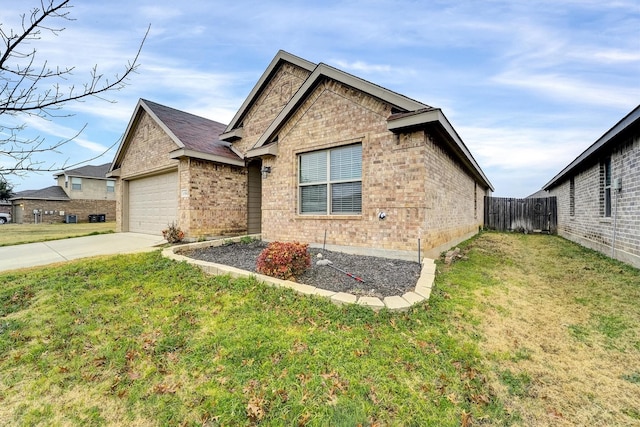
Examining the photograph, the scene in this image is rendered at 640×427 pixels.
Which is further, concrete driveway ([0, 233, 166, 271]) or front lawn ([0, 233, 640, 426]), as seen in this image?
concrete driveway ([0, 233, 166, 271])

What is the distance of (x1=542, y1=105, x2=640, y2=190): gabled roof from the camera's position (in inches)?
211

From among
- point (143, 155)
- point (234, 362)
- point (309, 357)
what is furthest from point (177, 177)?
point (309, 357)

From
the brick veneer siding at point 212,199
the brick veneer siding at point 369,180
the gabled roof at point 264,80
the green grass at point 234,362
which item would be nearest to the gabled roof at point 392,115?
the brick veneer siding at point 369,180

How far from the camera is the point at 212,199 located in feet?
32.7

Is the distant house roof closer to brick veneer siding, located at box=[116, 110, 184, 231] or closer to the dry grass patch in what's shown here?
brick veneer siding, located at box=[116, 110, 184, 231]

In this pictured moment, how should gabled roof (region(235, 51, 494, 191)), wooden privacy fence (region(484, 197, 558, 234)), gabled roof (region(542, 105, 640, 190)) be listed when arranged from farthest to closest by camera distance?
wooden privacy fence (region(484, 197, 558, 234)), gabled roof (region(235, 51, 494, 191)), gabled roof (region(542, 105, 640, 190))

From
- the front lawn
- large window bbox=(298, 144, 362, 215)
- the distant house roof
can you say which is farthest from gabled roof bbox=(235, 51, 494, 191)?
the distant house roof

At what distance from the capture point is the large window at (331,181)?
6.84 metres

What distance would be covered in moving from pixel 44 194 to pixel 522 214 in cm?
4236

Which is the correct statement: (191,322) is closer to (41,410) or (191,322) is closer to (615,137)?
(41,410)

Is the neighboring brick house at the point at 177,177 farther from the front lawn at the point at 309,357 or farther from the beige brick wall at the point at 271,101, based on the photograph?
the front lawn at the point at 309,357

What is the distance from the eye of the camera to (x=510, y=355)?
2943 millimetres

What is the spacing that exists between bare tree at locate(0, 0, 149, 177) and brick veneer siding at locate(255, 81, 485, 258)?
506 centimetres

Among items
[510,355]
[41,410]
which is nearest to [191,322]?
[41,410]
